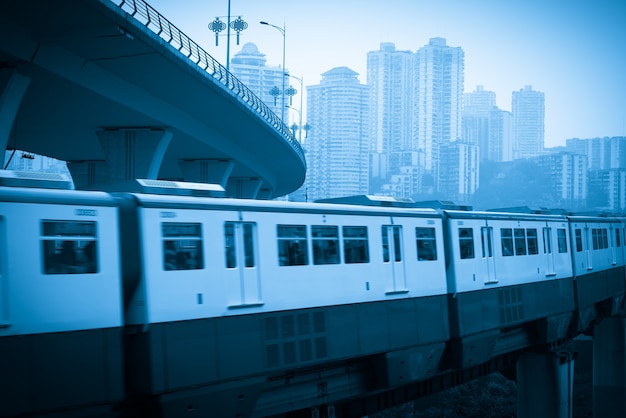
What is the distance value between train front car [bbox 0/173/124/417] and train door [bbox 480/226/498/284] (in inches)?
379

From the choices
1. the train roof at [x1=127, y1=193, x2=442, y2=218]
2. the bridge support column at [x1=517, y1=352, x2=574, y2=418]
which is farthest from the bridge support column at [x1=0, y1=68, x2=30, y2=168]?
the bridge support column at [x1=517, y1=352, x2=574, y2=418]

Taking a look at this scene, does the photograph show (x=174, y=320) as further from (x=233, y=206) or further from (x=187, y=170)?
(x=187, y=170)

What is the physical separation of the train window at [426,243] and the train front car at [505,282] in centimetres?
56

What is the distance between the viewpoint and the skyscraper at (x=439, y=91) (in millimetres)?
176875

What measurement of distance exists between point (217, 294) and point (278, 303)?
1281 mm

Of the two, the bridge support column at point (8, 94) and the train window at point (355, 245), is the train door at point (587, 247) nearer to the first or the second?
the train window at point (355, 245)

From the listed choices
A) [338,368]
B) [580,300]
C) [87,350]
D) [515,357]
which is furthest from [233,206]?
[580,300]

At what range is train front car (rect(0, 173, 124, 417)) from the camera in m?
8.15

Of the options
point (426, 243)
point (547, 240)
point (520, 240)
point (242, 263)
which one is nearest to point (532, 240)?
point (520, 240)

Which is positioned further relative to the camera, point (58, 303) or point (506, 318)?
point (506, 318)

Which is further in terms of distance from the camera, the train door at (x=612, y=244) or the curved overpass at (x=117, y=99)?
the train door at (x=612, y=244)

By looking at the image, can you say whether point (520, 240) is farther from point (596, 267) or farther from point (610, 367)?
point (610, 367)

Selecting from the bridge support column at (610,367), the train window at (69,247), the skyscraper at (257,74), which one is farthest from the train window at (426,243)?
the skyscraper at (257,74)

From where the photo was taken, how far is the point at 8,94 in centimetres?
1770
